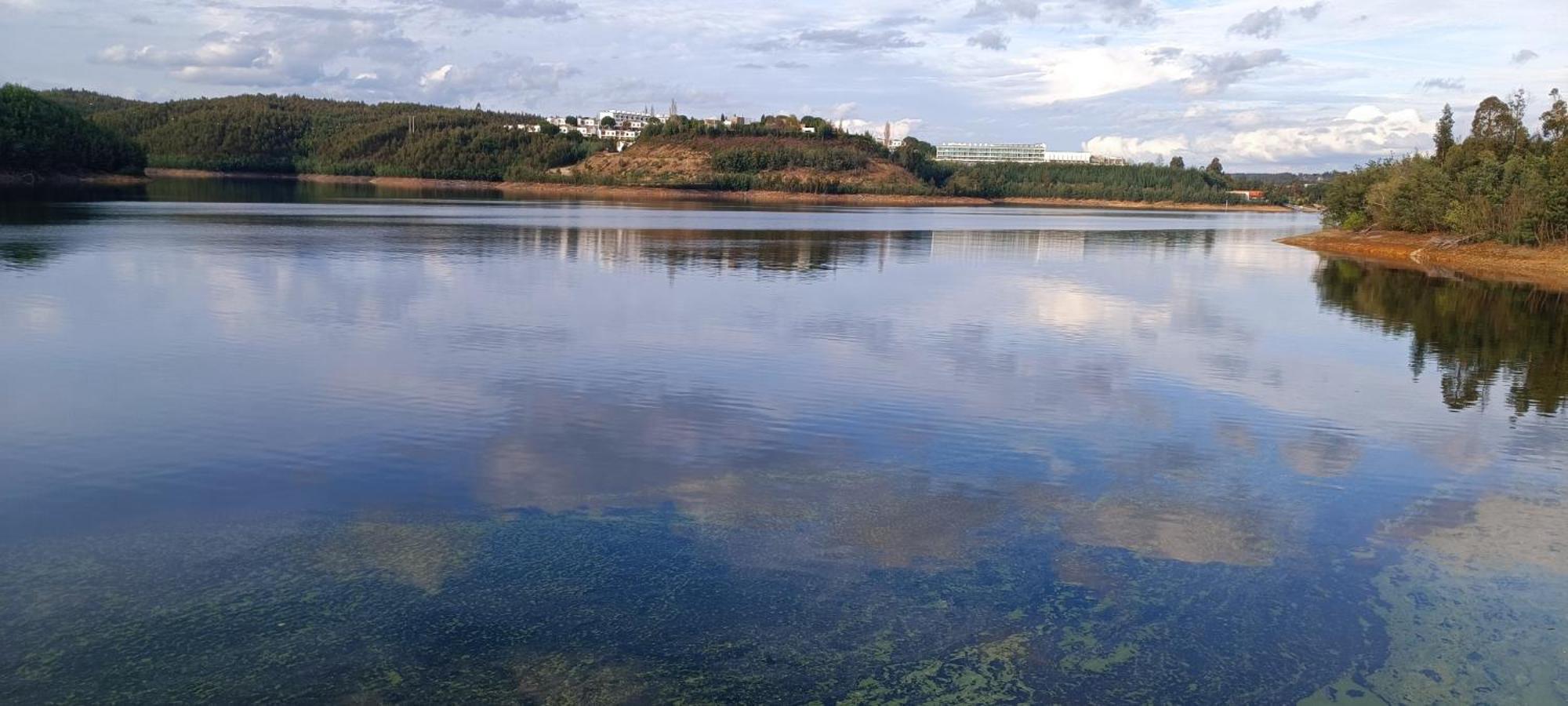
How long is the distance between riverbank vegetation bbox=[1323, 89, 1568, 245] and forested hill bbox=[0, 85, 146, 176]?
298 ft

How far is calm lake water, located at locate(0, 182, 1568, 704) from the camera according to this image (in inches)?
295

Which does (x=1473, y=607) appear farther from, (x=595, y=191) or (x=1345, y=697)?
(x=595, y=191)

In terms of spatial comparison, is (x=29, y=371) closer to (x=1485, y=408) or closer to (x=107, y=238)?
(x=1485, y=408)

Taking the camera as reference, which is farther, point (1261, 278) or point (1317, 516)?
point (1261, 278)

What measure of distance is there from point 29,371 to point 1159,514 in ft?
47.8

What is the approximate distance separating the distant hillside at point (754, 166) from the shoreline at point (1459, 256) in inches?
3899

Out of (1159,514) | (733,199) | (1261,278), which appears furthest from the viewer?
(733,199)

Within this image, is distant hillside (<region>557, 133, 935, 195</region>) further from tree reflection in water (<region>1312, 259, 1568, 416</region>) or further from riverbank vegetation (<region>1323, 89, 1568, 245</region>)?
tree reflection in water (<region>1312, 259, 1568, 416</region>)

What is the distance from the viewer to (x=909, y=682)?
7.30 m

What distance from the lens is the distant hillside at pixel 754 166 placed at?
155 meters

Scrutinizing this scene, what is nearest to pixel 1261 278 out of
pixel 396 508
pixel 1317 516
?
pixel 1317 516

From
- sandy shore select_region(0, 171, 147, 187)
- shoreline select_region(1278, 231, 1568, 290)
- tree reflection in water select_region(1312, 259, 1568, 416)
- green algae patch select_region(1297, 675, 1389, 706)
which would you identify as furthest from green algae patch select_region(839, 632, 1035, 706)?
sandy shore select_region(0, 171, 147, 187)

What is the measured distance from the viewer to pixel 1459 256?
48.6 metres

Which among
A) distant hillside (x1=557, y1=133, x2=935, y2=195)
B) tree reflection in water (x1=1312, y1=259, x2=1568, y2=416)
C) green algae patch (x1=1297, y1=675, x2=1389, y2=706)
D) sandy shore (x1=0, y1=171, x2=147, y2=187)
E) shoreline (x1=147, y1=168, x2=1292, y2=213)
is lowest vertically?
green algae patch (x1=1297, y1=675, x2=1389, y2=706)
